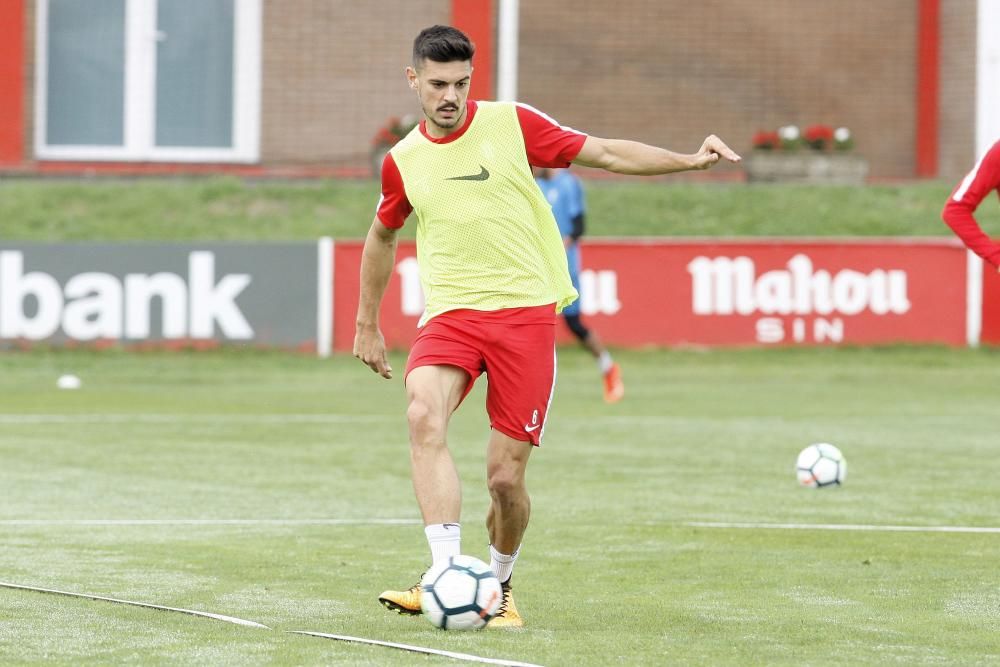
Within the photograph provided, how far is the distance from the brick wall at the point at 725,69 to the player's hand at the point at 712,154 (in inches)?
877

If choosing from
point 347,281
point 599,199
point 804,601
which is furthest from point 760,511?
point 599,199

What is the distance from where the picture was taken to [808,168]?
28.7 metres

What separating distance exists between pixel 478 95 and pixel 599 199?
3426mm

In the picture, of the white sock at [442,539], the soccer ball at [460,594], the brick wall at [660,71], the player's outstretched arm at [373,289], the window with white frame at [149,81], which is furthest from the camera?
the brick wall at [660,71]

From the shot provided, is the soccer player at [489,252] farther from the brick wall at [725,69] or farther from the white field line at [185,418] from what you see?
the brick wall at [725,69]

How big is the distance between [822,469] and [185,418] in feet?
21.2

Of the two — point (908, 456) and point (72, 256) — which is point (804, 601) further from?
point (72, 256)

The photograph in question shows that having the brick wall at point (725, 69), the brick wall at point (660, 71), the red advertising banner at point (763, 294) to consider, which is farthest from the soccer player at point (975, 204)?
the brick wall at point (660, 71)

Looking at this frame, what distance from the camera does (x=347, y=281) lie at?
22.1 metres

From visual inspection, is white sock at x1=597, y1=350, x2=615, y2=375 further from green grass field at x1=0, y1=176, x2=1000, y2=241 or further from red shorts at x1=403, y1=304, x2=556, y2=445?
red shorts at x1=403, y1=304, x2=556, y2=445

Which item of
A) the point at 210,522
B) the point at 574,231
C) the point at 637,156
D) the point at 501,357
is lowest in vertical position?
the point at 210,522

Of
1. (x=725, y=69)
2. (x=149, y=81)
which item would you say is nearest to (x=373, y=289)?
(x=149, y=81)

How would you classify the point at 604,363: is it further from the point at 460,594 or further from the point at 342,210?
the point at 460,594

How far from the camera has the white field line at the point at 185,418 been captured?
627 inches
